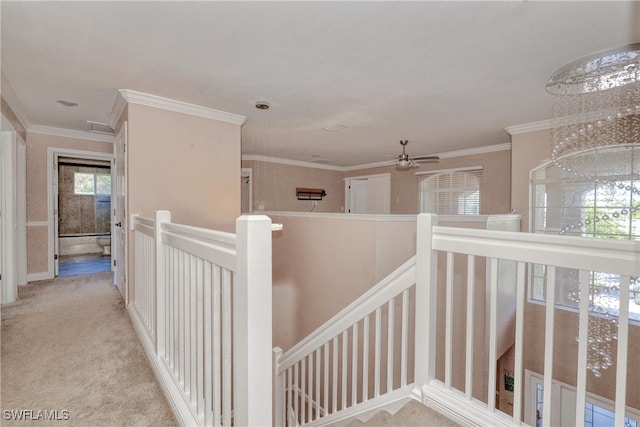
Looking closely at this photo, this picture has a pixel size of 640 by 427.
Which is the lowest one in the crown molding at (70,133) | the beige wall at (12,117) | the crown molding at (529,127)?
the beige wall at (12,117)

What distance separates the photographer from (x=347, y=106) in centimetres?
347

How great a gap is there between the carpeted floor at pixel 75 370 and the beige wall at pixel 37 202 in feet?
4.72

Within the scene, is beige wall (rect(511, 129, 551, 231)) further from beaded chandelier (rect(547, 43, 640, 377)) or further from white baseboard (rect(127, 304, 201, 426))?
white baseboard (rect(127, 304, 201, 426))

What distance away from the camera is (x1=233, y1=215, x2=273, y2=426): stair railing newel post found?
1.01 m

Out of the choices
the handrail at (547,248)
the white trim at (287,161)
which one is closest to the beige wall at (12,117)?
the white trim at (287,161)

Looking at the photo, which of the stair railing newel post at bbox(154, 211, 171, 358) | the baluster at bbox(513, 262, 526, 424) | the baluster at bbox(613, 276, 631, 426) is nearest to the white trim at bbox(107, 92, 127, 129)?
the stair railing newel post at bbox(154, 211, 171, 358)

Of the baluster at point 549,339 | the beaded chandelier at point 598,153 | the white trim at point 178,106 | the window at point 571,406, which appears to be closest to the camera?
the baluster at point 549,339

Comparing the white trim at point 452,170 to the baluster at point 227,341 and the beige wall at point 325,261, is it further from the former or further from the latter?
the baluster at point 227,341

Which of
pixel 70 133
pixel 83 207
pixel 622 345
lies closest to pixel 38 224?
pixel 70 133

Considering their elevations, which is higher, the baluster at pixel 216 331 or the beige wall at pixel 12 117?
the beige wall at pixel 12 117

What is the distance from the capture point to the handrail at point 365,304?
4.94 feet

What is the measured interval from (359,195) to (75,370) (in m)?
6.91

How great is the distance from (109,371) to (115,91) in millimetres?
2560

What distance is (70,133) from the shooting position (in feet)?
14.6
